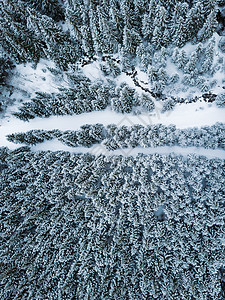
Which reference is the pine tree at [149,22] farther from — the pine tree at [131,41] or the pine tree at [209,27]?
the pine tree at [209,27]

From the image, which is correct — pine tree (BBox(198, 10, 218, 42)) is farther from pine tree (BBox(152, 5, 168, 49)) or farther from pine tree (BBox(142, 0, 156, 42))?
pine tree (BBox(142, 0, 156, 42))

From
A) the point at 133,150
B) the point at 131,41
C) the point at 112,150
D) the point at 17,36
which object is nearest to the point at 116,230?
the point at 112,150

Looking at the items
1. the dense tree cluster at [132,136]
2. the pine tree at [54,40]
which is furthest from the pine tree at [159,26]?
the dense tree cluster at [132,136]

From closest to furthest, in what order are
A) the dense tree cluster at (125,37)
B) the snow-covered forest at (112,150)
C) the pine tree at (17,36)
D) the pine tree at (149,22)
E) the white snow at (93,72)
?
the snow-covered forest at (112,150) < the pine tree at (149,22) < the dense tree cluster at (125,37) < the pine tree at (17,36) < the white snow at (93,72)

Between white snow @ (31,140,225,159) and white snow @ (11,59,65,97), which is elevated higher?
white snow @ (11,59,65,97)

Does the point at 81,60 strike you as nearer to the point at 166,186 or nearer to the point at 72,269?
the point at 166,186

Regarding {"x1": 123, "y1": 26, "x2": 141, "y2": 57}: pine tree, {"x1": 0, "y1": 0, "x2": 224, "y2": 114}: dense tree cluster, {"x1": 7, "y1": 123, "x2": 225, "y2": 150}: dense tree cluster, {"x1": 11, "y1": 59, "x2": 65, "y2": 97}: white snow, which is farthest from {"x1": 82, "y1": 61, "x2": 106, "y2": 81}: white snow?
{"x1": 7, "y1": 123, "x2": 225, "y2": 150}: dense tree cluster

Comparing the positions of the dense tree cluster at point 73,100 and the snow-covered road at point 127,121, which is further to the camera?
the dense tree cluster at point 73,100
